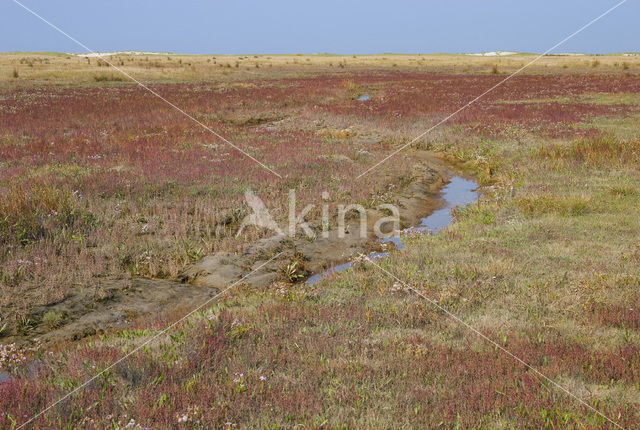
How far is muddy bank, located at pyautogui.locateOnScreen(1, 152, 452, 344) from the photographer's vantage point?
703 centimetres

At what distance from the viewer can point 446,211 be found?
1319cm

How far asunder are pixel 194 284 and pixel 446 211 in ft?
24.3

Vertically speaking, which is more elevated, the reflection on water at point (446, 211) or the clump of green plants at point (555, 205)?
the clump of green plants at point (555, 205)

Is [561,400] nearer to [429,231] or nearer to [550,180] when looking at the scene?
[429,231]

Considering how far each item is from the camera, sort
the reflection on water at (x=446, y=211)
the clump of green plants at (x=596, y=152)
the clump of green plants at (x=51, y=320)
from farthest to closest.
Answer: the clump of green plants at (x=596, y=152), the reflection on water at (x=446, y=211), the clump of green plants at (x=51, y=320)

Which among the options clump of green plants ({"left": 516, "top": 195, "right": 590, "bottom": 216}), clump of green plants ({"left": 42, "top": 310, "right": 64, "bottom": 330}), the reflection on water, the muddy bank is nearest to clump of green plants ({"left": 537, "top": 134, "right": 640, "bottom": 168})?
the reflection on water

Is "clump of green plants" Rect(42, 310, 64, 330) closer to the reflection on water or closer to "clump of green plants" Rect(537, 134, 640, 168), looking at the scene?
the reflection on water

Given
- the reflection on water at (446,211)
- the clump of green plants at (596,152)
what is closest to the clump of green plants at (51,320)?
the reflection on water at (446,211)

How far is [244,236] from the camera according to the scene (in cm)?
1055

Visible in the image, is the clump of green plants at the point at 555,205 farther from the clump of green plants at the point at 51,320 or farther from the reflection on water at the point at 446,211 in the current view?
the clump of green plants at the point at 51,320

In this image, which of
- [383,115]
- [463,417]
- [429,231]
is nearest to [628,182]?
[429,231]

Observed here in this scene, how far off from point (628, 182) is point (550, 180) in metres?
1.89

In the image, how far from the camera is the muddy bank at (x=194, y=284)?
7.03m

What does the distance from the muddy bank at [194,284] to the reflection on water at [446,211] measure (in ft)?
0.85
